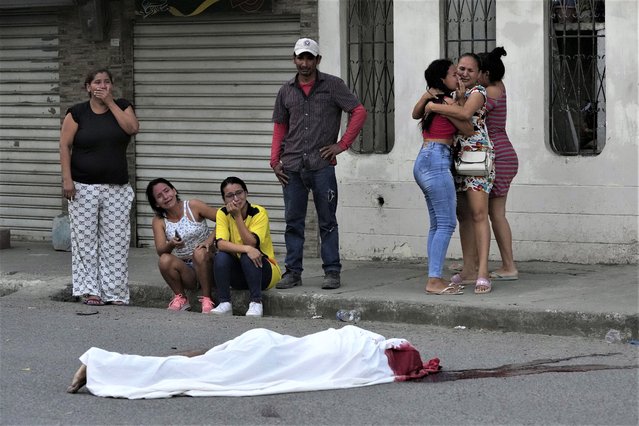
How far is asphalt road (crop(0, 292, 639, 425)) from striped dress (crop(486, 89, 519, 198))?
5.06 feet

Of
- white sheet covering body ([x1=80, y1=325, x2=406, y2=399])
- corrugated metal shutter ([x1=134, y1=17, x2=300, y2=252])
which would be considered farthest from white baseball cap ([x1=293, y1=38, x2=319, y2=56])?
white sheet covering body ([x1=80, y1=325, x2=406, y2=399])

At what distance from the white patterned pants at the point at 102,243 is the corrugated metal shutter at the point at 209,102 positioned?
8.15ft

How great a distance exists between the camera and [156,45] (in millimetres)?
12930

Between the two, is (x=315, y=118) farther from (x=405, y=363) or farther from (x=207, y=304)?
(x=405, y=363)

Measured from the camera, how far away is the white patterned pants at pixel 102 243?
10.1m

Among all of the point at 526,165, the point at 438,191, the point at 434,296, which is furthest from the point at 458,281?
the point at 526,165

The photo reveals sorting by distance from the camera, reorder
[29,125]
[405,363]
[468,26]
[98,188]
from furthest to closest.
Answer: [29,125] → [468,26] → [98,188] → [405,363]

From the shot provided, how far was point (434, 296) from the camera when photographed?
9461 millimetres

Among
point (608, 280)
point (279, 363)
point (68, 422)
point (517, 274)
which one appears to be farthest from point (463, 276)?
point (68, 422)

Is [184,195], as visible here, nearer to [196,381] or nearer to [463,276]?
[463,276]

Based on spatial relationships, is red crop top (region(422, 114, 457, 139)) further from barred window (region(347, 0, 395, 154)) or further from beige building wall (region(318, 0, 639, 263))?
barred window (region(347, 0, 395, 154))

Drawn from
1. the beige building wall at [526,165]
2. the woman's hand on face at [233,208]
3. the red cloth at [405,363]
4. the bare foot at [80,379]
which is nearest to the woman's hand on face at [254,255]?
the woman's hand on face at [233,208]

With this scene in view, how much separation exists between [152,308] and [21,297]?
134 centimetres

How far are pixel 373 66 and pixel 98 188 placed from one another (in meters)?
3.16
